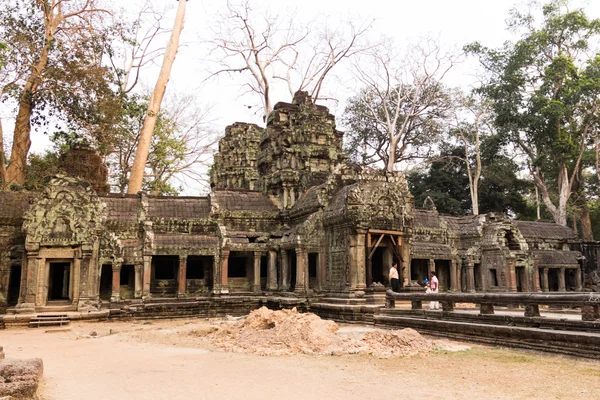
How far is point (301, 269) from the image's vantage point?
19234mm

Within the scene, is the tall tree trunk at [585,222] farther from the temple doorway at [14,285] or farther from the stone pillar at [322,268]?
the temple doorway at [14,285]

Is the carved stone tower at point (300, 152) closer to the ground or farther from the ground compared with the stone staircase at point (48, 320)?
farther from the ground

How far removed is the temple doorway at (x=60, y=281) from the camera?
65.3 ft

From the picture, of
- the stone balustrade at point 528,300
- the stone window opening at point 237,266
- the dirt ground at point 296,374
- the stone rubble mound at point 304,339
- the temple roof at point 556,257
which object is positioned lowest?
the dirt ground at point 296,374

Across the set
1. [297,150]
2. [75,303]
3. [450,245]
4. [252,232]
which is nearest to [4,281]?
[75,303]

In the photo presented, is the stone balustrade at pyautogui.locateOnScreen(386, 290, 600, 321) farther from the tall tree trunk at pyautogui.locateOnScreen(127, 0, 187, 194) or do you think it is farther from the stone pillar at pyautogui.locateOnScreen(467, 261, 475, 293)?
the tall tree trunk at pyautogui.locateOnScreen(127, 0, 187, 194)

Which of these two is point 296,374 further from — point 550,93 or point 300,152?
point 550,93

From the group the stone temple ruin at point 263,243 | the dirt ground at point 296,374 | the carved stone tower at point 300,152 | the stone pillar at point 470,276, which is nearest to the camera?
the dirt ground at point 296,374

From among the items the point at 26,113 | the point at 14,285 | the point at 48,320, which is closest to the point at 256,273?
the point at 48,320

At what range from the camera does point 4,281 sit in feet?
59.5

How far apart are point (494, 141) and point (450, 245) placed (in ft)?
49.9

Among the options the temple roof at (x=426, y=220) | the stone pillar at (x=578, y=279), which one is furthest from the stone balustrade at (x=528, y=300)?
the stone pillar at (x=578, y=279)

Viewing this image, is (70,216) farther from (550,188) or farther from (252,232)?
(550,188)

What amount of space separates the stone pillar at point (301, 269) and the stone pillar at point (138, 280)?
608 cm
